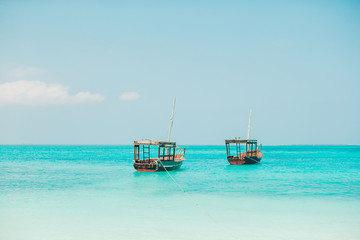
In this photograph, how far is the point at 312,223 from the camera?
14.4 m

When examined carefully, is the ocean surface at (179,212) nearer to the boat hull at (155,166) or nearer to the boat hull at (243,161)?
the boat hull at (155,166)

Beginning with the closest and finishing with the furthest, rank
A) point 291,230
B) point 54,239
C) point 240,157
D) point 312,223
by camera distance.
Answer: point 54,239 < point 291,230 < point 312,223 < point 240,157

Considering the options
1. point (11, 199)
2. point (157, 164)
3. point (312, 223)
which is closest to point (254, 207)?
point (312, 223)

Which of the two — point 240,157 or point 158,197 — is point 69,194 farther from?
point 240,157

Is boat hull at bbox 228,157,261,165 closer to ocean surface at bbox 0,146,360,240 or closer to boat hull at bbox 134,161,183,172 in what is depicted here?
boat hull at bbox 134,161,183,172

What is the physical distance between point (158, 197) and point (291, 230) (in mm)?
9556

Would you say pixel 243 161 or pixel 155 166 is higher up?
pixel 155 166

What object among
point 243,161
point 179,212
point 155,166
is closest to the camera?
point 179,212

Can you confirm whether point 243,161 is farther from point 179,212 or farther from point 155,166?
point 179,212

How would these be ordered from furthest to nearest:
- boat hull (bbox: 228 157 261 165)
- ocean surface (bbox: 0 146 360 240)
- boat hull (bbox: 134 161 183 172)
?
boat hull (bbox: 228 157 261 165) → boat hull (bbox: 134 161 183 172) → ocean surface (bbox: 0 146 360 240)

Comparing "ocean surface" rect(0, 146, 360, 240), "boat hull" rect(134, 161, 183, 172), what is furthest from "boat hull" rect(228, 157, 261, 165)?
"ocean surface" rect(0, 146, 360, 240)

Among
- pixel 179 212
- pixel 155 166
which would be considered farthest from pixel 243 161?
pixel 179 212

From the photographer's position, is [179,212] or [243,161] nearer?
[179,212]

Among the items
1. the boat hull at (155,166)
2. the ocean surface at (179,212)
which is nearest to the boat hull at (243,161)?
the boat hull at (155,166)
